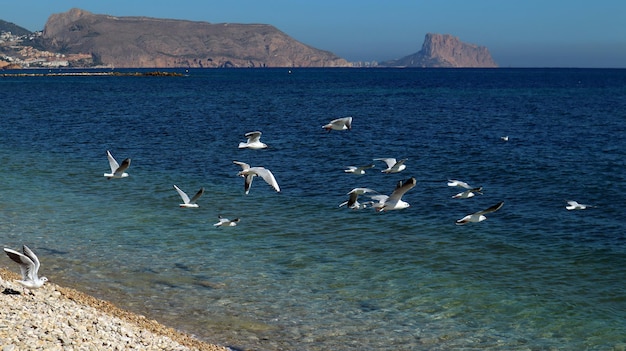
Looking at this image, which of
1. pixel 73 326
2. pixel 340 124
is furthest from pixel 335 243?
pixel 73 326

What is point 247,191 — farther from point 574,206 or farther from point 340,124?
point 574,206

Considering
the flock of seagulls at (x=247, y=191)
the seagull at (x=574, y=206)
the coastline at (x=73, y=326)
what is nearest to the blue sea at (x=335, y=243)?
the seagull at (x=574, y=206)

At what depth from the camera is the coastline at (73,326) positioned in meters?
11.4

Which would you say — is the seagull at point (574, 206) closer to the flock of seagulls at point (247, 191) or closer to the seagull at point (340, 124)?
the flock of seagulls at point (247, 191)

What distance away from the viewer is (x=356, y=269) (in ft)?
62.2

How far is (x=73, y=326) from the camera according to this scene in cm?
1240

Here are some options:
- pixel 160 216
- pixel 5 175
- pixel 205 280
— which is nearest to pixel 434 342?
pixel 205 280

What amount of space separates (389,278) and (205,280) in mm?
4284

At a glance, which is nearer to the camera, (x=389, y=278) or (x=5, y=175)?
(x=389, y=278)

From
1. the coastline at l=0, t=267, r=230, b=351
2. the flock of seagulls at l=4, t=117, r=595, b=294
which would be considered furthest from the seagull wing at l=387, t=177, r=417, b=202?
the coastline at l=0, t=267, r=230, b=351

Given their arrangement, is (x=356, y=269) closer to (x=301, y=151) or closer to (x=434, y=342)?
(x=434, y=342)

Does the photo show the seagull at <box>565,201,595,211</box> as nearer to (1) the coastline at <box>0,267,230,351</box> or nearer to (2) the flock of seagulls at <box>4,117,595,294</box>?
(2) the flock of seagulls at <box>4,117,595,294</box>

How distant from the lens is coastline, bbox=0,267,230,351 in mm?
11438

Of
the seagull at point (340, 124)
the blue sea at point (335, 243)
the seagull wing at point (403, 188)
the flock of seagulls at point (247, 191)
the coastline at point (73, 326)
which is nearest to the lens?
the coastline at point (73, 326)
